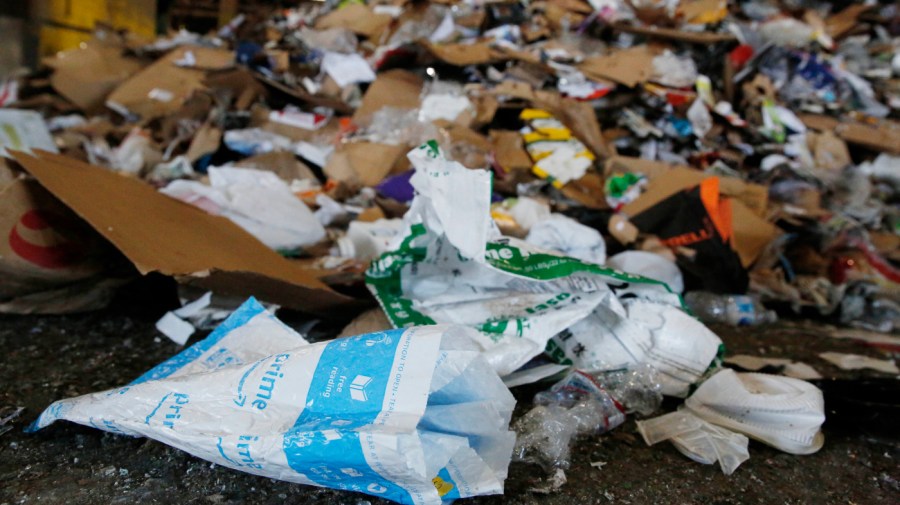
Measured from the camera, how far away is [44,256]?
1138 millimetres

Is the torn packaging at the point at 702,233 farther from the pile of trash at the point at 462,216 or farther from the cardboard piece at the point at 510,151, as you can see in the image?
the cardboard piece at the point at 510,151

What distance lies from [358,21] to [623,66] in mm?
1635

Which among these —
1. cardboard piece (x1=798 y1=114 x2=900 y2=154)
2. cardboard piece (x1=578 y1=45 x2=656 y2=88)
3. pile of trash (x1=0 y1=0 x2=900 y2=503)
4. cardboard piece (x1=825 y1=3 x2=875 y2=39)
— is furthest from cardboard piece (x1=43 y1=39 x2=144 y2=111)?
cardboard piece (x1=825 y1=3 x2=875 y2=39)

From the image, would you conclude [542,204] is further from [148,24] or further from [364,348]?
[148,24]

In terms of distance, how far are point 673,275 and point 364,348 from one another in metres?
1.34

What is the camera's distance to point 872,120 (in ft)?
10.5

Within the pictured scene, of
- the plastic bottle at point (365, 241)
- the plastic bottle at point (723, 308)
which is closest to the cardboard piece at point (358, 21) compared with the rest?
the plastic bottle at point (365, 241)

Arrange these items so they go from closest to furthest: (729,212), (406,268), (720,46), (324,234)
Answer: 1. (406,268)
2. (324,234)
3. (729,212)
4. (720,46)

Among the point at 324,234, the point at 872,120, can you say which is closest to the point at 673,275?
the point at 324,234

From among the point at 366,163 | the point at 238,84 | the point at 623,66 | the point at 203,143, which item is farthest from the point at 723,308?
the point at 238,84

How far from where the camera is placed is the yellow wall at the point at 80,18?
4520mm

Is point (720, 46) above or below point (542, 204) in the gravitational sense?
above

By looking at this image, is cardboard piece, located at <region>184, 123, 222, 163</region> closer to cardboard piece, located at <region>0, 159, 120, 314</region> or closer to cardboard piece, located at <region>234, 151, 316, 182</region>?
cardboard piece, located at <region>234, 151, 316, 182</region>

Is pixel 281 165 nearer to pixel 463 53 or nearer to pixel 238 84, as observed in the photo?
pixel 238 84
